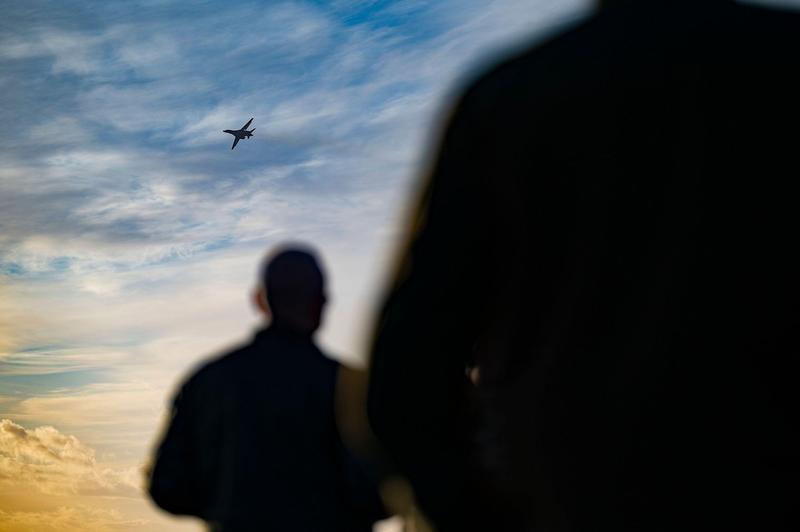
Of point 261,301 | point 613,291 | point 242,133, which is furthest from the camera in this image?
point 242,133

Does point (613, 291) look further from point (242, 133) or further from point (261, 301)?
point (242, 133)

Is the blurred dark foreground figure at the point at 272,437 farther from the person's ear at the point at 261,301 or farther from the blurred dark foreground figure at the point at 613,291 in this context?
the blurred dark foreground figure at the point at 613,291

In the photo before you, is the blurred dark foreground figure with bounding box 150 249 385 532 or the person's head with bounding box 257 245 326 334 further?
the person's head with bounding box 257 245 326 334

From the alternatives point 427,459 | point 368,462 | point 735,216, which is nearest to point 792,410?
point 735,216

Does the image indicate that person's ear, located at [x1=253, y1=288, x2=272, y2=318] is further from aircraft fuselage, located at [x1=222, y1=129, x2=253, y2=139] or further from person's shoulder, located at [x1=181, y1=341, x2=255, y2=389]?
aircraft fuselage, located at [x1=222, y1=129, x2=253, y2=139]

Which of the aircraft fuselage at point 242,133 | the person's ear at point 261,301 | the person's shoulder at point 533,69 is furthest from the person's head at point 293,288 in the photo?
the aircraft fuselage at point 242,133

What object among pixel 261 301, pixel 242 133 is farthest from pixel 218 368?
pixel 242 133

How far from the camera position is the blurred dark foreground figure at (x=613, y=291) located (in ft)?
3.96

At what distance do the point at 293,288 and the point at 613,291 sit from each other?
3.26 meters

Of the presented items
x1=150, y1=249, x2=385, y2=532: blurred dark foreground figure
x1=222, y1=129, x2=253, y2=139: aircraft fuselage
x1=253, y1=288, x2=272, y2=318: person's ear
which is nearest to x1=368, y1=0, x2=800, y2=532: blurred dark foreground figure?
x1=150, y1=249, x2=385, y2=532: blurred dark foreground figure

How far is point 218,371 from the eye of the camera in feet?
14.8

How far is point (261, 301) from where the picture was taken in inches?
179

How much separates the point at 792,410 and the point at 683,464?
154mm

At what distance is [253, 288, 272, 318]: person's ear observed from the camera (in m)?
4.52
